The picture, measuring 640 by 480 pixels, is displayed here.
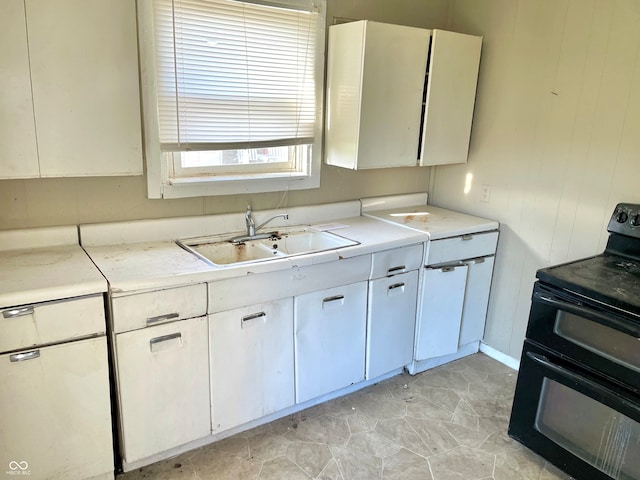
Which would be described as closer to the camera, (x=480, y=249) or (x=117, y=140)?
(x=117, y=140)

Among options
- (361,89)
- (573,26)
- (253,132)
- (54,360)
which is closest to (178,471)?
(54,360)

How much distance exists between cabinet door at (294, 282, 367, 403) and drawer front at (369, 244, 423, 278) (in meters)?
0.12

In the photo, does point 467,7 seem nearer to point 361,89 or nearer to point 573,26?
point 573,26

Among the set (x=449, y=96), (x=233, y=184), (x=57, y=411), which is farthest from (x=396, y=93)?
(x=57, y=411)

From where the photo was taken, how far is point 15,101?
5.75 ft

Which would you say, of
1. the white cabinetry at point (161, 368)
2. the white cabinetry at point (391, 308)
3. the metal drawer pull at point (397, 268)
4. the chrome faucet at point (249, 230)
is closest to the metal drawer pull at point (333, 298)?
the white cabinetry at point (391, 308)

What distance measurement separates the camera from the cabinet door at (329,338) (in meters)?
2.32

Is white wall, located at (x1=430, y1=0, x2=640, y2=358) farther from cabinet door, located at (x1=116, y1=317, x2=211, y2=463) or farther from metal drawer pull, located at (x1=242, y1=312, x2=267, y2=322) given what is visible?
cabinet door, located at (x1=116, y1=317, x2=211, y2=463)

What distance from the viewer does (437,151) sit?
2.90 metres

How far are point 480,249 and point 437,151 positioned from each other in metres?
0.67

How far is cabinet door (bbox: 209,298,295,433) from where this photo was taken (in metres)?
2.09

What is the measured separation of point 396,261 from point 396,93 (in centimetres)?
94

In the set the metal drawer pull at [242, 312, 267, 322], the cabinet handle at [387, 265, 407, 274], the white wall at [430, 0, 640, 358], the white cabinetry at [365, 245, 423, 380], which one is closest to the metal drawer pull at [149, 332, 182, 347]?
the metal drawer pull at [242, 312, 267, 322]

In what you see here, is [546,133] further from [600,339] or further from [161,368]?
[161,368]
